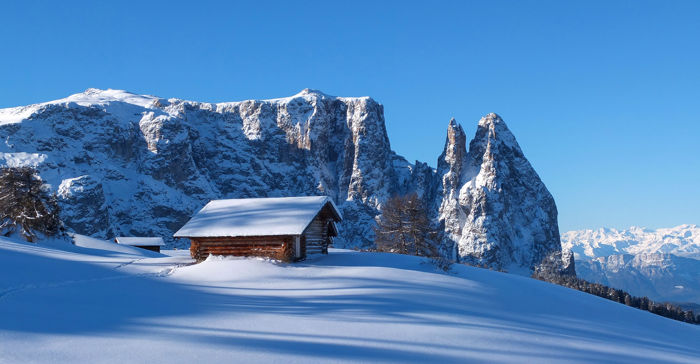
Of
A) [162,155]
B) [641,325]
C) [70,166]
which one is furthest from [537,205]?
[641,325]

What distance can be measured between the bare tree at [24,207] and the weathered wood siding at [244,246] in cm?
1463

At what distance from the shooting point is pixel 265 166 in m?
185

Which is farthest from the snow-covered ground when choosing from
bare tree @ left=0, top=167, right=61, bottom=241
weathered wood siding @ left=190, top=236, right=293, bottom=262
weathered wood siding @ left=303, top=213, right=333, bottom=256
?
bare tree @ left=0, top=167, right=61, bottom=241

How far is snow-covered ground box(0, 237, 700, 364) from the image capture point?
30.3 ft

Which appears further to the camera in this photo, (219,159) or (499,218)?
(219,159)

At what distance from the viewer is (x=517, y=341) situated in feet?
37.0

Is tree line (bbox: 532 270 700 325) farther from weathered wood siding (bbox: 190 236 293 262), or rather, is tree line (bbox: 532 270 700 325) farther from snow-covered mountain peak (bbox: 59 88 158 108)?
snow-covered mountain peak (bbox: 59 88 158 108)

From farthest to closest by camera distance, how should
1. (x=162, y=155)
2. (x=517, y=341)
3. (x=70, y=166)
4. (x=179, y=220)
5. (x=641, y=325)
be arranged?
(x=162, y=155)
(x=179, y=220)
(x=70, y=166)
(x=641, y=325)
(x=517, y=341)

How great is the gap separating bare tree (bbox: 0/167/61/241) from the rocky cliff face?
105336mm

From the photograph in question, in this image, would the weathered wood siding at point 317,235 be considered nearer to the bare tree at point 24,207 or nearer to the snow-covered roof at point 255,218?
the snow-covered roof at point 255,218

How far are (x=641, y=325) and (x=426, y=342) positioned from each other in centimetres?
958

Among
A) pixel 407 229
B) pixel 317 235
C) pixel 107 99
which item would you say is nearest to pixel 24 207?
pixel 317 235

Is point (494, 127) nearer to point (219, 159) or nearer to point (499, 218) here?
point (499, 218)

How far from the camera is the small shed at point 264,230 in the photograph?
24.7m
